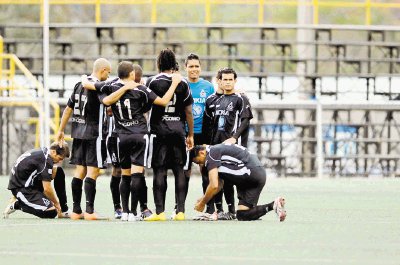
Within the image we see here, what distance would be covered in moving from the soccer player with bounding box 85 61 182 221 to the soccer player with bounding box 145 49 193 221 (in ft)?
0.43

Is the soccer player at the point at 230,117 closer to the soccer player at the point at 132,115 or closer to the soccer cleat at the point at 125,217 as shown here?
the soccer player at the point at 132,115

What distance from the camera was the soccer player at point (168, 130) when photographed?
1494 centimetres

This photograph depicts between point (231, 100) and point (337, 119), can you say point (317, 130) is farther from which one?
point (231, 100)

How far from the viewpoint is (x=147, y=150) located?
585 inches

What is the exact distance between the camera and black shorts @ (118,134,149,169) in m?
14.8

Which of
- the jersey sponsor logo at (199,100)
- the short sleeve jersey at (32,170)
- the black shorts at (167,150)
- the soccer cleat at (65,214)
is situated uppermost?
the jersey sponsor logo at (199,100)

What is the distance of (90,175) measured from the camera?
15336mm

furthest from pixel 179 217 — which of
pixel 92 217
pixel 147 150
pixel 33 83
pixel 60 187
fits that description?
pixel 33 83

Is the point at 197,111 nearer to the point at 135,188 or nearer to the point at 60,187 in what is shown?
the point at 135,188

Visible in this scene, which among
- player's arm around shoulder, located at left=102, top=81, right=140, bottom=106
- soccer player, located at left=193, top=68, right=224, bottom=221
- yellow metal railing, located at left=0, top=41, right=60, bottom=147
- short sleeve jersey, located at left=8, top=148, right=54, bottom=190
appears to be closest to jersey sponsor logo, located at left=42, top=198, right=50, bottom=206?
short sleeve jersey, located at left=8, top=148, right=54, bottom=190

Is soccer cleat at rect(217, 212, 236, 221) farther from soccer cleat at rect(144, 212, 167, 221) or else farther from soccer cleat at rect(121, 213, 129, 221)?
soccer cleat at rect(121, 213, 129, 221)

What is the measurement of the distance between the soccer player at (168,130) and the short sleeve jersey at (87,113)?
57 centimetres

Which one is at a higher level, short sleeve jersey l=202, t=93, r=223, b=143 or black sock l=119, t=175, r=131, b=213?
short sleeve jersey l=202, t=93, r=223, b=143

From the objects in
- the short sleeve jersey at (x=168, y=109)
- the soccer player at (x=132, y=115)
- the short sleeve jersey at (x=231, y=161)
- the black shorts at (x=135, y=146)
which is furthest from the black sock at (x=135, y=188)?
the short sleeve jersey at (x=231, y=161)
